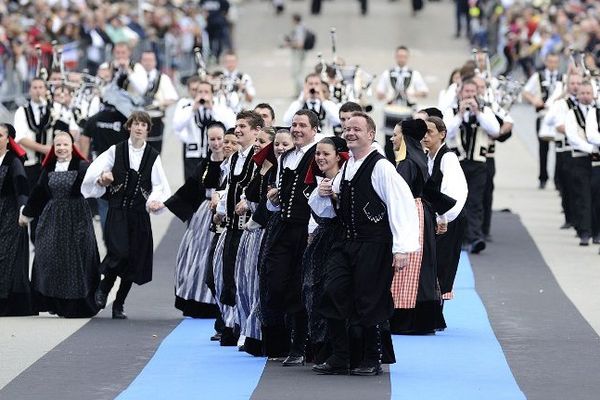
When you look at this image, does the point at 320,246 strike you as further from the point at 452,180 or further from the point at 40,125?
the point at 40,125

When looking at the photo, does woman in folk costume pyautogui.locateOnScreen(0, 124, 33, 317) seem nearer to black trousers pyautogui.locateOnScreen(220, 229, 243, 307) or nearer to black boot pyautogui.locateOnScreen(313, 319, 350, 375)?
black trousers pyautogui.locateOnScreen(220, 229, 243, 307)

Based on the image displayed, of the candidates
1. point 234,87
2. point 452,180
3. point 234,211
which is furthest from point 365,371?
point 234,87

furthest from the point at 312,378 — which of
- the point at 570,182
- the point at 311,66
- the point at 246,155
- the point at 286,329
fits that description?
the point at 311,66

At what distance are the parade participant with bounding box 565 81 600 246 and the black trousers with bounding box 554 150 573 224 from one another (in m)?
0.22

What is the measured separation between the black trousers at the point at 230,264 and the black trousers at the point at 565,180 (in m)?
8.40

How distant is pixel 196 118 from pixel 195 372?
27.2ft

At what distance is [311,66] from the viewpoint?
42.8 metres

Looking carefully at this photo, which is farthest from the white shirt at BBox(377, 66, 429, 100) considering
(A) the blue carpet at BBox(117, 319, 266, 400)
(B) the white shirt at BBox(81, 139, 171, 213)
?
(A) the blue carpet at BBox(117, 319, 266, 400)

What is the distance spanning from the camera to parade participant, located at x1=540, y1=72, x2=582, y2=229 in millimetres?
22016

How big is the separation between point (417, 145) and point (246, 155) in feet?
4.20

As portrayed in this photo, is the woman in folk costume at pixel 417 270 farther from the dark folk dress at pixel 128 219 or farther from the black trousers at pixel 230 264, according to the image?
the dark folk dress at pixel 128 219

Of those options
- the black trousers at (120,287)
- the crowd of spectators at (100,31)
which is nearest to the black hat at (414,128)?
the black trousers at (120,287)

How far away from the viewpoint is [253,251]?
45.8 feet

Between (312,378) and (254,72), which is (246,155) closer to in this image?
(312,378)
